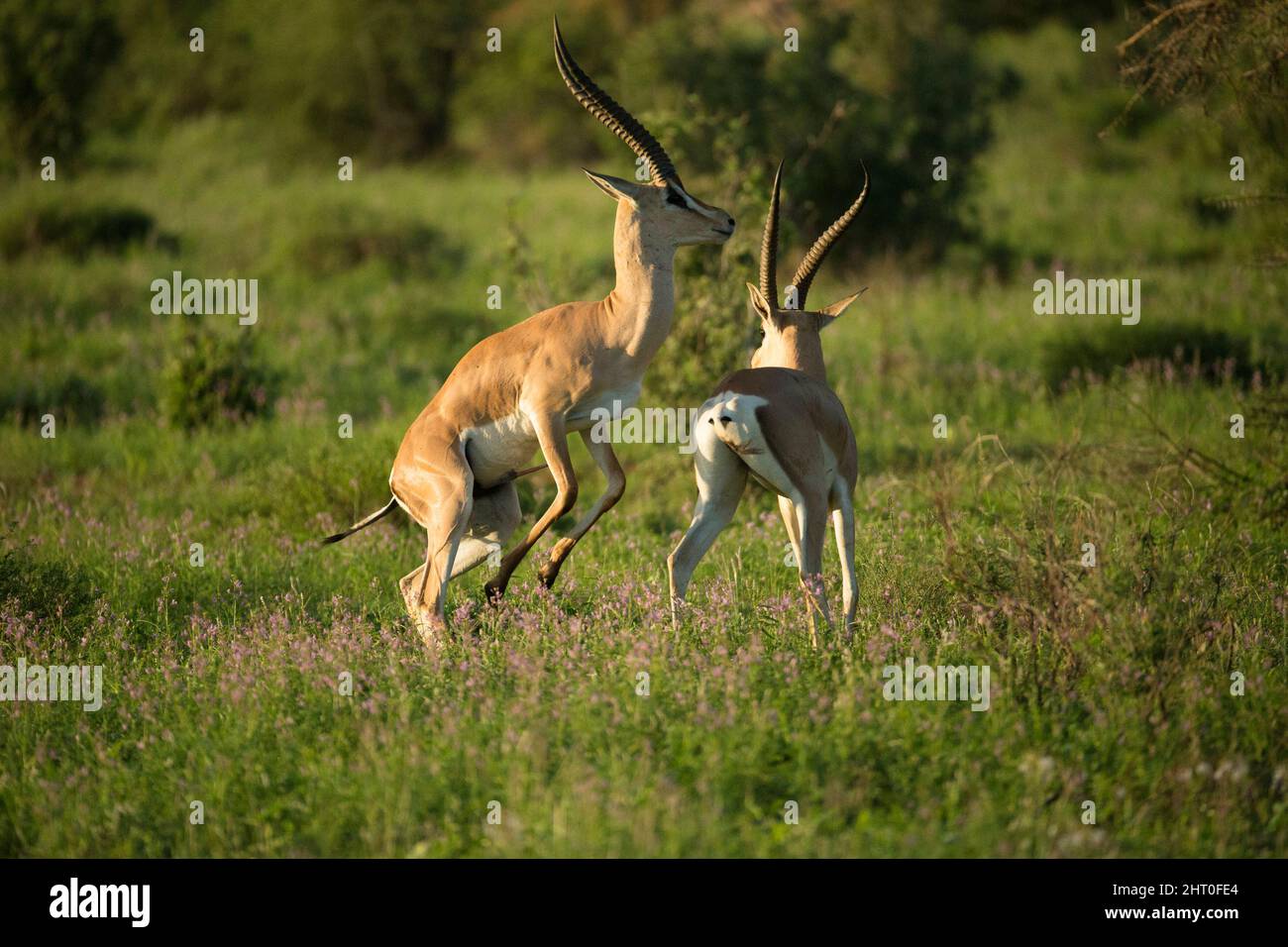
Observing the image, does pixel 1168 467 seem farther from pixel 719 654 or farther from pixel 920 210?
pixel 920 210

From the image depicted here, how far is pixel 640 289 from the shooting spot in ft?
24.0

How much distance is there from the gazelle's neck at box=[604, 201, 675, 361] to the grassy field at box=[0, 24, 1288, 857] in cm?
132

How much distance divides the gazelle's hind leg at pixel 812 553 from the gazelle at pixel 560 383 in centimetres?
103

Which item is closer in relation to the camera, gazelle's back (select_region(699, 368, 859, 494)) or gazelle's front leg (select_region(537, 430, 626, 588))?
gazelle's back (select_region(699, 368, 859, 494))

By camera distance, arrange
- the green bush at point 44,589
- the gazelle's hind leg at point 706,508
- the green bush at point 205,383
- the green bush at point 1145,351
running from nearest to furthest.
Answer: the gazelle's hind leg at point 706,508 → the green bush at point 44,589 → the green bush at point 205,383 → the green bush at point 1145,351

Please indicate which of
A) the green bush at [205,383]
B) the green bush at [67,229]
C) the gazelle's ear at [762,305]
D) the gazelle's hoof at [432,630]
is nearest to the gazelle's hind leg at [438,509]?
the gazelle's hoof at [432,630]

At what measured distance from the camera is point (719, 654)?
6328 mm

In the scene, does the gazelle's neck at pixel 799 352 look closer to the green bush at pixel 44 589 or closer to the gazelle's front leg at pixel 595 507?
the gazelle's front leg at pixel 595 507

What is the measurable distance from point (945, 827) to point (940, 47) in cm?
1527

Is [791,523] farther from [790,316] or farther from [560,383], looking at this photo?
[560,383]

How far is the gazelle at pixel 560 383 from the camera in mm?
7219

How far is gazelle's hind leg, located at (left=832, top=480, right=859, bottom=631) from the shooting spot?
6.98m

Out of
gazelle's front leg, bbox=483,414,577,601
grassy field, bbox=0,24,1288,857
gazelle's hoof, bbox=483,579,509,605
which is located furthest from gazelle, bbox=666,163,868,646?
gazelle's hoof, bbox=483,579,509,605

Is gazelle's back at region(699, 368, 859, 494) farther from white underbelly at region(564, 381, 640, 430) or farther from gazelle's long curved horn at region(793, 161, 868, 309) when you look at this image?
gazelle's long curved horn at region(793, 161, 868, 309)
